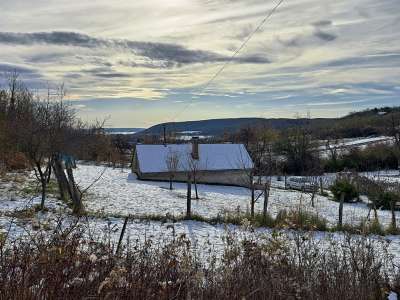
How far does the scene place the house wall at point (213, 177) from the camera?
36312 millimetres

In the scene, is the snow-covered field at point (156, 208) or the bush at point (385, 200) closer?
the snow-covered field at point (156, 208)

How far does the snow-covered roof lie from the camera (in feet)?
120

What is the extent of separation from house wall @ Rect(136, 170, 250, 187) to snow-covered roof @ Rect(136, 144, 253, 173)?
1.30 ft

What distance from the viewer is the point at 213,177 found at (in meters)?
36.9

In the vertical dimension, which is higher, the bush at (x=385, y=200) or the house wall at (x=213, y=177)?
the house wall at (x=213, y=177)

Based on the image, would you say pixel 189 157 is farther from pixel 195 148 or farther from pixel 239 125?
pixel 239 125

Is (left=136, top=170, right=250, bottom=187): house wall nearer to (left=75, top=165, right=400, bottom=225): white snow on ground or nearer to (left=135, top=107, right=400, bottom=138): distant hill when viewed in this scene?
(left=75, top=165, right=400, bottom=225): white snow on ground

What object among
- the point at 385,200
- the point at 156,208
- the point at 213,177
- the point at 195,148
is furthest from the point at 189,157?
the point at 156,208

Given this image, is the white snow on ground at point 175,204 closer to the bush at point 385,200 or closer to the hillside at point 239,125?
the bush at point 385,200

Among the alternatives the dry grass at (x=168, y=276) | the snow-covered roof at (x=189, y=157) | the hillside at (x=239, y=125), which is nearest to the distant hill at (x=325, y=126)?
the hillside at (x=239, y=125)

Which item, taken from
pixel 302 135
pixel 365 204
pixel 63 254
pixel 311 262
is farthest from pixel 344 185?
pixel 302 135

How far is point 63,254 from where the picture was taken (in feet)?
13.7

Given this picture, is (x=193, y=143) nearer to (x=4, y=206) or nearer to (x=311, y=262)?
(x=4, y=206)

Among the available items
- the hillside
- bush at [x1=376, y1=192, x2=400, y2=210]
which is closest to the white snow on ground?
bush at [x1=376, y1=192, x2=400, y2=210]
